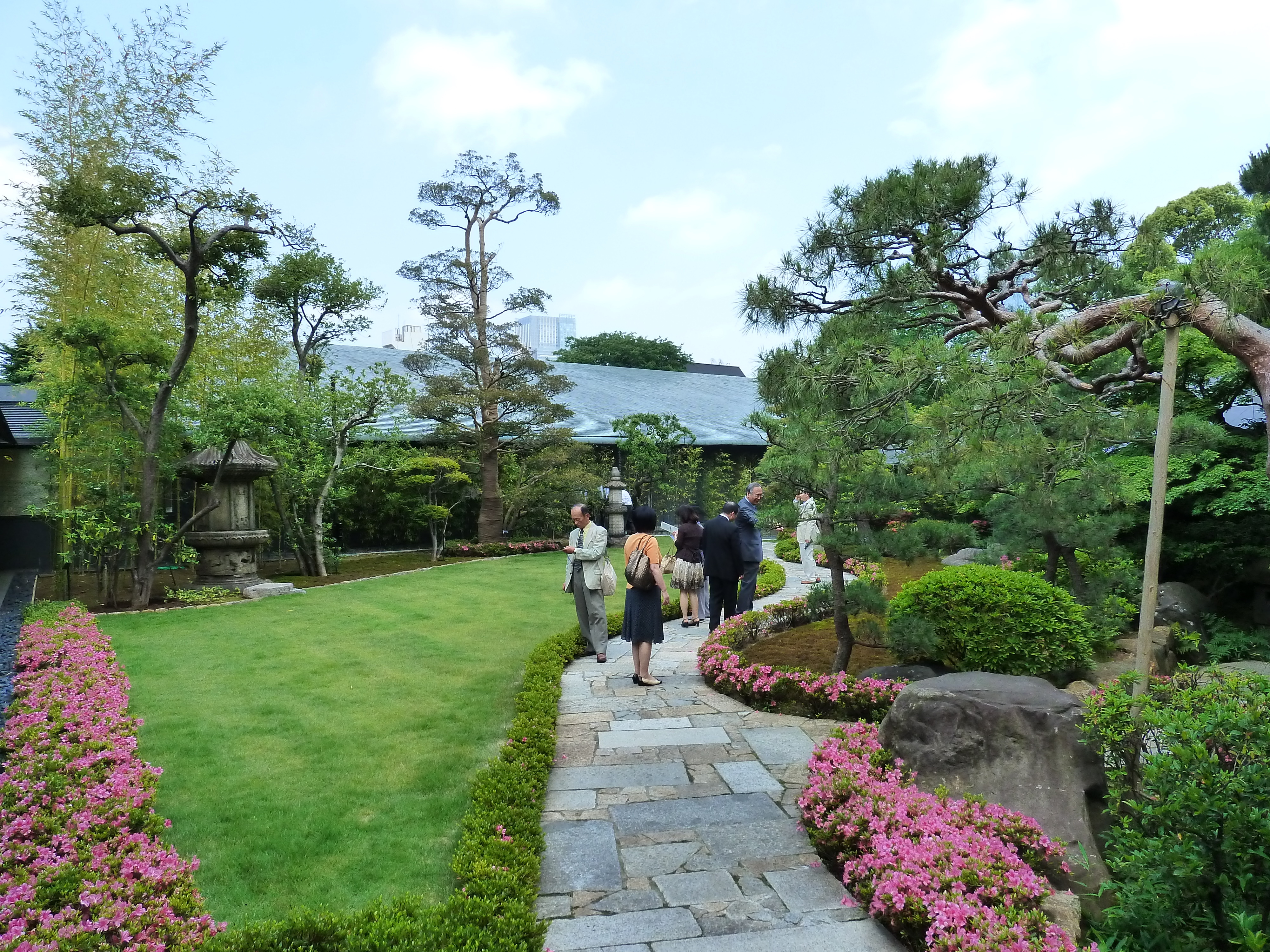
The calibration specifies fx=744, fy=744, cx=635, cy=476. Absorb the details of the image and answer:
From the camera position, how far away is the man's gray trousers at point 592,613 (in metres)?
7.05

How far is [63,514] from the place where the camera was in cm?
894

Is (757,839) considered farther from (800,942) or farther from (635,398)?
(635,398)

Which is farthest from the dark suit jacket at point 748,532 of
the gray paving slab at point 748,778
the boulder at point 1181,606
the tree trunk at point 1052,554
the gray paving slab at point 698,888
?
the gray paving slab at point 698,888

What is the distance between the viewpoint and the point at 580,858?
3363mm

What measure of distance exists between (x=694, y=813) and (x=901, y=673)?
254 centimetres

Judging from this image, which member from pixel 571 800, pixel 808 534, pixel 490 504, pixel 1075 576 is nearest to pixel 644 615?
pixel 571 800

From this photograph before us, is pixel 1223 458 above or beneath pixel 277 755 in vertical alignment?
above

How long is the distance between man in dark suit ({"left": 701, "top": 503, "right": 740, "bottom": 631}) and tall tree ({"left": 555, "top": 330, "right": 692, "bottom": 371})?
29.5 meters

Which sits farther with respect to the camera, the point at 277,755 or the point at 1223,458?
the point at 1223,458

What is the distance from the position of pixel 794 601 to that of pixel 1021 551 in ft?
8.39

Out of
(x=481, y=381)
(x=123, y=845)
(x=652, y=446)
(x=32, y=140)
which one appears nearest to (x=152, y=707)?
(x=123, y=845)

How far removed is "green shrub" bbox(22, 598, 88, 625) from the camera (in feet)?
25.9

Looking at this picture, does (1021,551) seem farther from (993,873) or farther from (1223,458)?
(993,873)

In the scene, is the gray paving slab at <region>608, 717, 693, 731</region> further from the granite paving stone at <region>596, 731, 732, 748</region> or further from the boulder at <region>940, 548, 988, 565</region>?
the boulder at <region>940, 548, 988, 565</region>
